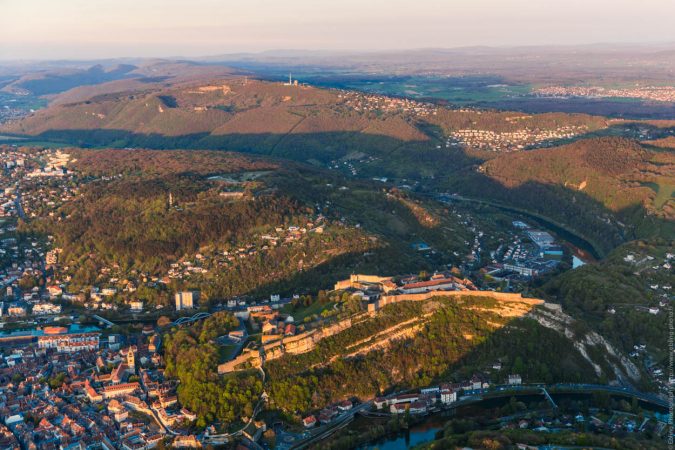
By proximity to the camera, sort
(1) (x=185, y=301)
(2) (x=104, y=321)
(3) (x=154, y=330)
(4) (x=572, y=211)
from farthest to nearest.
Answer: (4) (x=572, y=211), (1) (x=185, y=301), (2) (x=104, y=321), (3) (x=154, y=330)

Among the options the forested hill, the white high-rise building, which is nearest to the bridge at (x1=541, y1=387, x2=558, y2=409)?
the forested hill

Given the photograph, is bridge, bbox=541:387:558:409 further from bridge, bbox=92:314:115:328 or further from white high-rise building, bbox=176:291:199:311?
bridge, bbox=92:314:115:328

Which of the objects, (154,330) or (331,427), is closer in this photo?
(331,427)

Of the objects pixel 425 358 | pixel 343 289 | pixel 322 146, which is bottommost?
pixel 425 358

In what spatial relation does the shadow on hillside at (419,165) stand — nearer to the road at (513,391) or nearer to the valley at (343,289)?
the valley at (343,289)

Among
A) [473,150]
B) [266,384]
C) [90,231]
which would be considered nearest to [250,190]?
[90,231]

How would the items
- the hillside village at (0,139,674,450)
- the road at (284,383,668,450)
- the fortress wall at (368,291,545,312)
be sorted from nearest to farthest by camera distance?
the hillside village at (0,139,674,450) < the road at (284,383,668,450) < the fortress wall at (368,291,545,312)

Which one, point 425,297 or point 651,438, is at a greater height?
point 425,297

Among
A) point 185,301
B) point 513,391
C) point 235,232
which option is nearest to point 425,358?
point 513,391

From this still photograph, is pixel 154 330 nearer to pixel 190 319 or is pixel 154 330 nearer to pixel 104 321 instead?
pixel 190 319

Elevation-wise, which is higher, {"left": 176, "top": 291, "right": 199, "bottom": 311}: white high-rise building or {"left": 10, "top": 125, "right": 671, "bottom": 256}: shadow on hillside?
{"left": 10, "top": 125, "right": 671, "bottom": 256}: shadow on hillside

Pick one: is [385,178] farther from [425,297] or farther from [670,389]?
[670,389]
